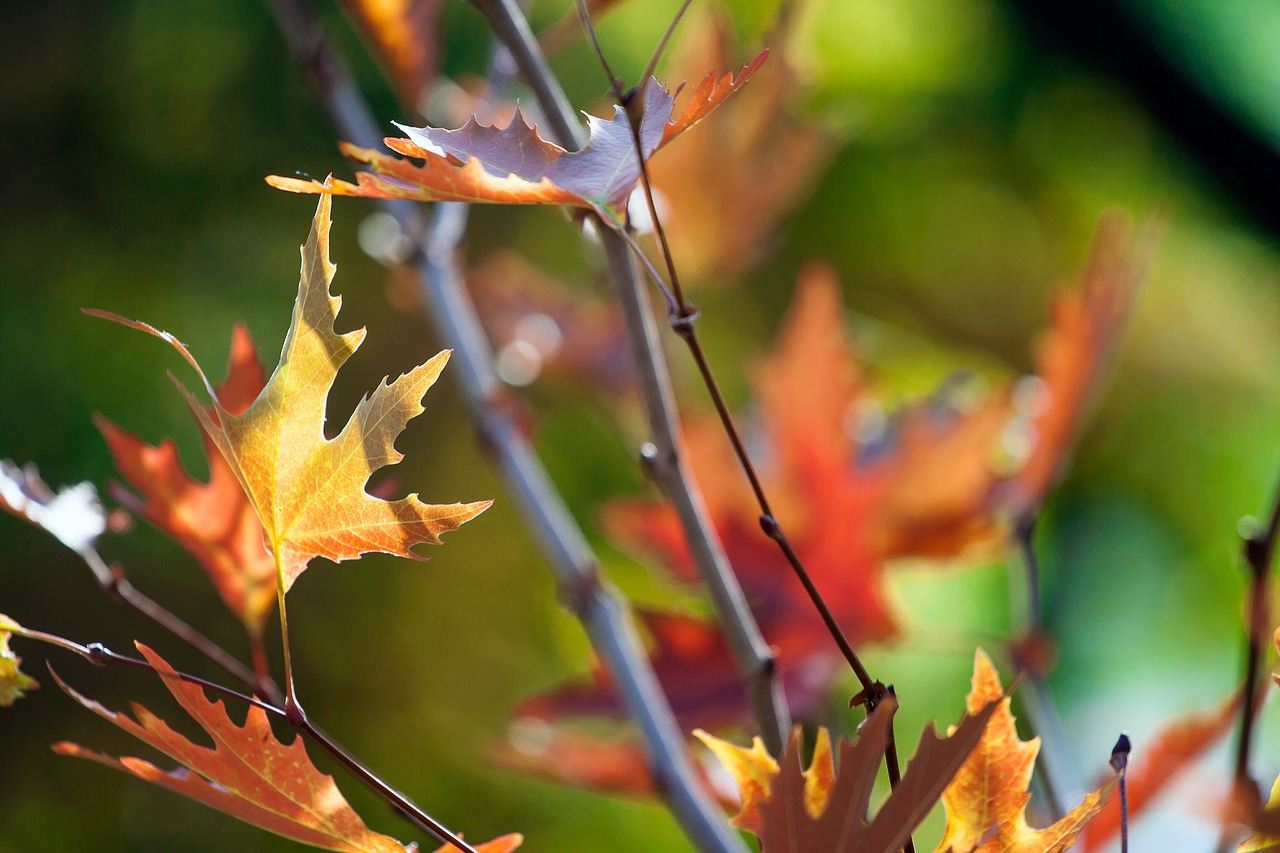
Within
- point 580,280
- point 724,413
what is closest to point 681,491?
point 724,413

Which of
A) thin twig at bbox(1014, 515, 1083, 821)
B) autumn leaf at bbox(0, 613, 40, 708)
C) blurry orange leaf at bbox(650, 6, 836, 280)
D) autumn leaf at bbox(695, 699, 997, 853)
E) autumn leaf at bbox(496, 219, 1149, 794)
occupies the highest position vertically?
blurry orange leaf at bbox(650, 6, 836, 280)

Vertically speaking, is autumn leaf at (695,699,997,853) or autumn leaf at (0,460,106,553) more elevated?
autumn leaf at (0,460,106,553)

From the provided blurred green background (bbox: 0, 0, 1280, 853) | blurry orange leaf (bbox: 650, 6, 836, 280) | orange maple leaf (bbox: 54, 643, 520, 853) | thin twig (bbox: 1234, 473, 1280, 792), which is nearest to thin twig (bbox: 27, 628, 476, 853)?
orange maple leaf (bbox: 54, 643, 520, 853)

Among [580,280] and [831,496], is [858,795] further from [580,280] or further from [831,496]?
[580,280]

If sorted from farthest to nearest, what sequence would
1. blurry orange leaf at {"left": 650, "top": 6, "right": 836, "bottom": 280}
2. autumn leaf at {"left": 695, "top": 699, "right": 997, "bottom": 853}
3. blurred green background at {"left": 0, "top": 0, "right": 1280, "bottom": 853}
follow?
1. blurred green background at {"left": 0, "top": 0, "right": 1280, "bottom": 853}
2. blurry orange leaf at {"left": 650, "top": 6, "right": 836, "bottom": 280}
3. autumn leaf at {"left": 695, "top": 699, "right": 997, "bottom": 853}

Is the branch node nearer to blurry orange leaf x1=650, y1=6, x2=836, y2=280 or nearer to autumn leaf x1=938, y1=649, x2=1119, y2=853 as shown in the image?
autumn leaf x1=938, y1=649, x2=1119, y2=853

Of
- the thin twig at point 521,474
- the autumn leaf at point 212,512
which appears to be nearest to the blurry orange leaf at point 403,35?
the thin twig at point 521,474

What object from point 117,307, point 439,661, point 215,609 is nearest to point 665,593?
point 439,661

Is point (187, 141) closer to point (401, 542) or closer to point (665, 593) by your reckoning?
point (665, 593)
